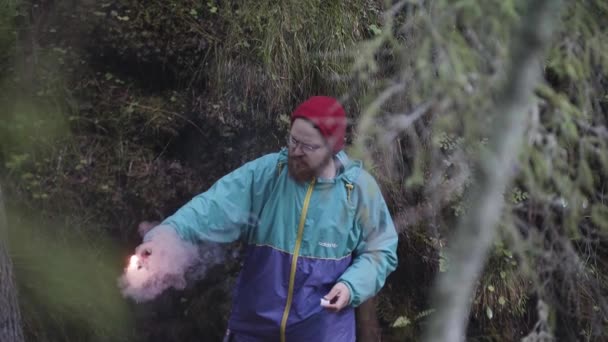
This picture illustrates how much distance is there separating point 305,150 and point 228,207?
51 cm

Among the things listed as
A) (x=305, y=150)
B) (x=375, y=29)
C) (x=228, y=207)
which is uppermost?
(x=375, y=29)

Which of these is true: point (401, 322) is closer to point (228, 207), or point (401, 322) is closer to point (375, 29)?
point (228, 207)

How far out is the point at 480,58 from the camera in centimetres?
183

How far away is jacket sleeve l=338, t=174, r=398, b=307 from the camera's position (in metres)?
3.30

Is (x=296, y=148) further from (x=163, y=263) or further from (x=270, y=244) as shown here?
(x=163, y=263)

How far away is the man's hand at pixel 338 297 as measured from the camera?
321 centimetres

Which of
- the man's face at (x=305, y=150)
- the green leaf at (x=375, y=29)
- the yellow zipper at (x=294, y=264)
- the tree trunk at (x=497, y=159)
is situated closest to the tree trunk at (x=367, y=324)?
the yellow zipper at (x=294, y=264)

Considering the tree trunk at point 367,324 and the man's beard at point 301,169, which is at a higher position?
the man's beard at point 301,169

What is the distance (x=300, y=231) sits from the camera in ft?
10.9

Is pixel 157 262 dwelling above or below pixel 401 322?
above

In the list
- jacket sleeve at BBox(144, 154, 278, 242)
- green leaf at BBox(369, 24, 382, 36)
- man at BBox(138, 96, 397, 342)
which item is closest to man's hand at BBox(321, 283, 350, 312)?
man at BBox(138, 96, 397, 342)

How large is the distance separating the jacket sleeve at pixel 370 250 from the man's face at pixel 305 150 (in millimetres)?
276

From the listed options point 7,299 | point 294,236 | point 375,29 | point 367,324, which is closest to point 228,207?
point 294,236

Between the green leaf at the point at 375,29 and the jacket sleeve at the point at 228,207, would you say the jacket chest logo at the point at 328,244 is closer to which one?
the jacket sleeve at the point at 228,207
